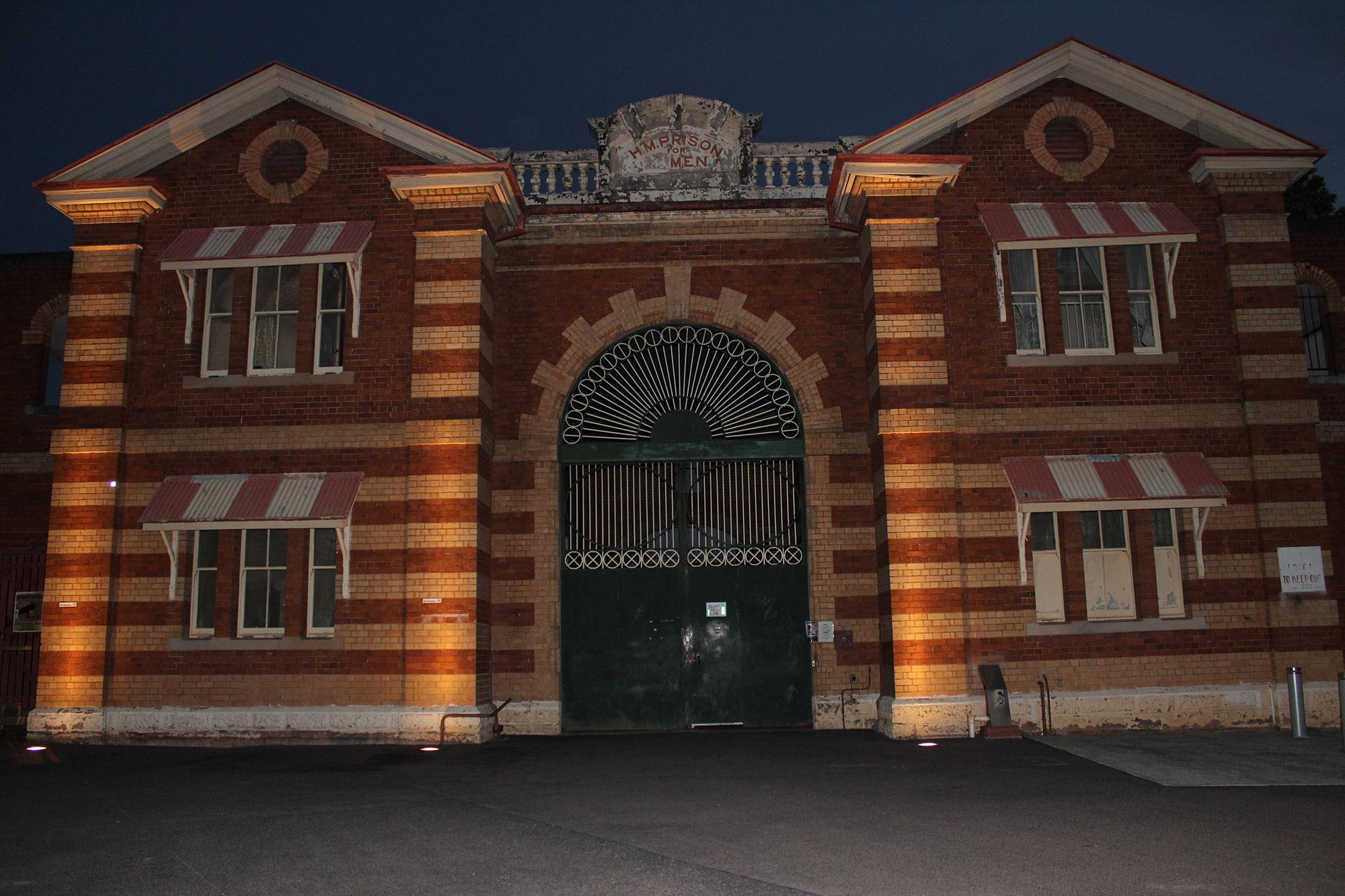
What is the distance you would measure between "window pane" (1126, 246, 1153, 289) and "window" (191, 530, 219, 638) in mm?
13000

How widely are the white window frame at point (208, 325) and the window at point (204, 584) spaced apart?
88.7 inches

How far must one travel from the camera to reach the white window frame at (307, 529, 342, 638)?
45.2 ft

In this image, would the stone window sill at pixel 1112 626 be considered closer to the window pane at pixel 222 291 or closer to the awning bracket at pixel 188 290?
the window pane at pixel 222 291

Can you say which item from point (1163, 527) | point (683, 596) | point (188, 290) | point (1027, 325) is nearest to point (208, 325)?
point (188, 290)

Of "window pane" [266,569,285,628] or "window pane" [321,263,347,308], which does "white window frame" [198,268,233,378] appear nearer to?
"window pane" [321,263,347,308]

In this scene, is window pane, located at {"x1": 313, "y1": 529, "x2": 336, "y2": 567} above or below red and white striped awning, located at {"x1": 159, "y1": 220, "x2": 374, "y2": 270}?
below

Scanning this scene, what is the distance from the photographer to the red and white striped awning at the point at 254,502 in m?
13.4

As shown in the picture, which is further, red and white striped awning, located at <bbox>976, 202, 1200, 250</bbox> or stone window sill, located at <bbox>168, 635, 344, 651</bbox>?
red and white striped awning, located at <bbox>976, 202, 1200, 250</bbox>

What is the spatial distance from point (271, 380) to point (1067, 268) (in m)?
11.0

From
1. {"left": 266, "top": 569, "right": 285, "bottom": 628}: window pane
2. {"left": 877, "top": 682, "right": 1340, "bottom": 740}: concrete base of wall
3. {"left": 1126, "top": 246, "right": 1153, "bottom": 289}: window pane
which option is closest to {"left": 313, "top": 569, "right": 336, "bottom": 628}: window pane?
{"left": 266, "top": 569, "right": 285, "bottom": 628}: window pane

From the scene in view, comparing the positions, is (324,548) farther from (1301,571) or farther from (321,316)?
(1301,571)

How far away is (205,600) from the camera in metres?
14.1

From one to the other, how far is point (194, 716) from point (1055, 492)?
1143 cm

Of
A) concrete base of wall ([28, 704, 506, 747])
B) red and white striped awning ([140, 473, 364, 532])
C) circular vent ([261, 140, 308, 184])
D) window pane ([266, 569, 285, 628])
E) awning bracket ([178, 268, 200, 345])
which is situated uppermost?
circular vent ([261, 140, 308, 184])
